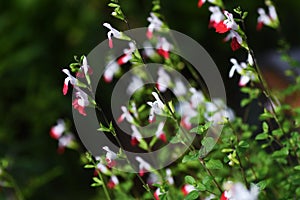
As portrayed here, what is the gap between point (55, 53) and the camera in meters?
3.54

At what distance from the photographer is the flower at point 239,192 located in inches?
34.5

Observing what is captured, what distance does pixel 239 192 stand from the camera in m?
0.88

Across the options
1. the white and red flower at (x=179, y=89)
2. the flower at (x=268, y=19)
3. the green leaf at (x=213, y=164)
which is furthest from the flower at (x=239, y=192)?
the flower at (x=268, y=19)

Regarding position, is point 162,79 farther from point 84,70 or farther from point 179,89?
point 84,70

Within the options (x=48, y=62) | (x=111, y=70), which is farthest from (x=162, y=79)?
(x=48, y=62)

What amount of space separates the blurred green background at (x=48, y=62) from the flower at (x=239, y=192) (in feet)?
5.76

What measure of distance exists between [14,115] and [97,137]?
1.64 meters

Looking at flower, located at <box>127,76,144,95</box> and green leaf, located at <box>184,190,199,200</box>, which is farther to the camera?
flower, located at <box>127,76,144,95</box>

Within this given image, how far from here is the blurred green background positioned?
3119mm

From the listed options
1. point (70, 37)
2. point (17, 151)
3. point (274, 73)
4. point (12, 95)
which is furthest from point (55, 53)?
point (274, 73)

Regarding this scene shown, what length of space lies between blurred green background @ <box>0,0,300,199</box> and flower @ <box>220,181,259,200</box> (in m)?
1.76

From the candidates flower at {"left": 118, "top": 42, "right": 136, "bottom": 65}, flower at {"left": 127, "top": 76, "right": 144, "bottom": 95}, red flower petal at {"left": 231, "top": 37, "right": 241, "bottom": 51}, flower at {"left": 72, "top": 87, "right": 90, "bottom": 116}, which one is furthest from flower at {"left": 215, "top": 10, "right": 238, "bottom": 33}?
flower at {"left": 127, "top": 76, "right": 144, "bottom": 95}

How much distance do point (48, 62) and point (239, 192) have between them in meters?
2.74

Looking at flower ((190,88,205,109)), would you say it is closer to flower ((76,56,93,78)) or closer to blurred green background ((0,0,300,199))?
flower ((76,56,93,78))
